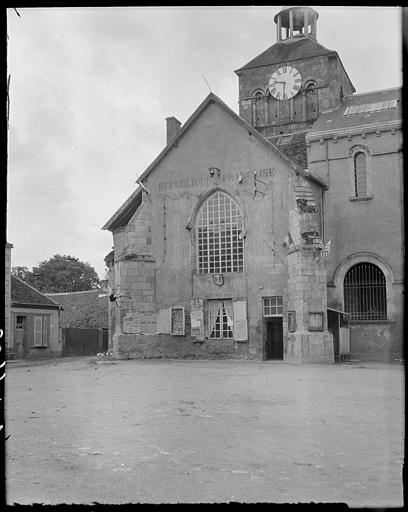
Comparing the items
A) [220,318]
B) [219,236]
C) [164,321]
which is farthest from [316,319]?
[164,321]

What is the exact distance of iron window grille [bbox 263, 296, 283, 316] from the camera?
79.2 feet

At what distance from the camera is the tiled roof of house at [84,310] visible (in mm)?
47000

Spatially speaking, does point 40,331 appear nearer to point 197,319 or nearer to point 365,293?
point 197,319

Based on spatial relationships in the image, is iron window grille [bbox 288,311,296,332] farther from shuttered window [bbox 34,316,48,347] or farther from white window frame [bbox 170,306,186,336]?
shuttered window [bbox 34,316,48,347]

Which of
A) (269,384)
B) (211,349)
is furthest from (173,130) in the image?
(269,384)

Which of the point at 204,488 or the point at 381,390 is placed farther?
the point at 381,390

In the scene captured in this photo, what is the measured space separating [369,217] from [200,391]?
15.1 metres

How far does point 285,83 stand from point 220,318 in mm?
14967

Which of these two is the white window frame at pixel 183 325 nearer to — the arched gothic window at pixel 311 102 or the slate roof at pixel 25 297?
the slate roof at pixel 25 297

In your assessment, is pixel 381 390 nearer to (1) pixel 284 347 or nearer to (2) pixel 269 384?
(2) pixel 269 384

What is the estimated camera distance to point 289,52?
33594mm

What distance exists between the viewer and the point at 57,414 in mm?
9906

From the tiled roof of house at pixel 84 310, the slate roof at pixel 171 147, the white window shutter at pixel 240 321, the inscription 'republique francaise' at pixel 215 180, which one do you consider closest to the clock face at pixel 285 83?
the slate roof at pixel 171 147

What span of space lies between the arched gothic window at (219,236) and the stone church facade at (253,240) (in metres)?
0.04
